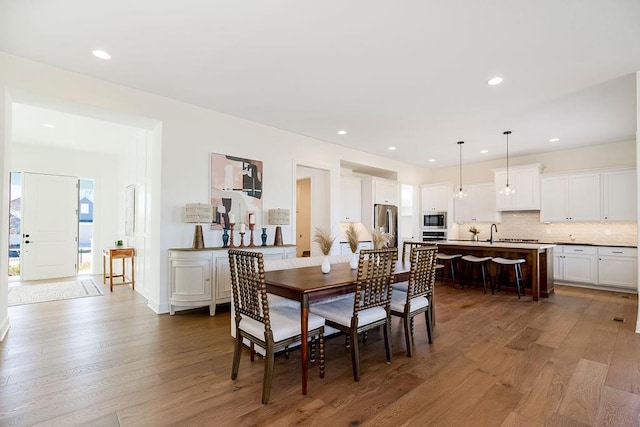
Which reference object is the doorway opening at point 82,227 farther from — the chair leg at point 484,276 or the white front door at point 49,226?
the chair leg at point 484,276

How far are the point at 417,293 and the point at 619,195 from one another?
5507 millimetres

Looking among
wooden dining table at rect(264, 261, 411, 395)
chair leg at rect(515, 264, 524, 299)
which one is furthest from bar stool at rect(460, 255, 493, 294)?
wooden dining table at rect(264, 261, 411, 395)

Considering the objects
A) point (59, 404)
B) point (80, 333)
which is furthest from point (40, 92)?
point (59, 404)

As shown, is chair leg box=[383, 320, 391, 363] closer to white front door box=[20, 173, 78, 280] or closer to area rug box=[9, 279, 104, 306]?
area rug box=[9, 279, 104, 306]

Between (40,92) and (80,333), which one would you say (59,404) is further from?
(40,92)

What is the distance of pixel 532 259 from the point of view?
5379 millimetres

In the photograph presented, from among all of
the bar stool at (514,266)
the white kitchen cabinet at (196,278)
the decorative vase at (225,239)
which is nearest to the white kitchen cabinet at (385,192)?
the bar stool at (514,266)

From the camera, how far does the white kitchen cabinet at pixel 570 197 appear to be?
6.33 meters

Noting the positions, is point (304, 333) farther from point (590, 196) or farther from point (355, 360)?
point (590, 196)

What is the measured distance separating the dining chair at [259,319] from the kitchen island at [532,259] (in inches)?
173

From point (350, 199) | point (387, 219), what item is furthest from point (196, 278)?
point (387, 219)

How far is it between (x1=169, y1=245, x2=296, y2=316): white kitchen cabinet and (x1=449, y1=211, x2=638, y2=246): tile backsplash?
628cm

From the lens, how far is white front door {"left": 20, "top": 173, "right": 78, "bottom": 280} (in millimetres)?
6809

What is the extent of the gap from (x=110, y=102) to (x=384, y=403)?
4.27m
